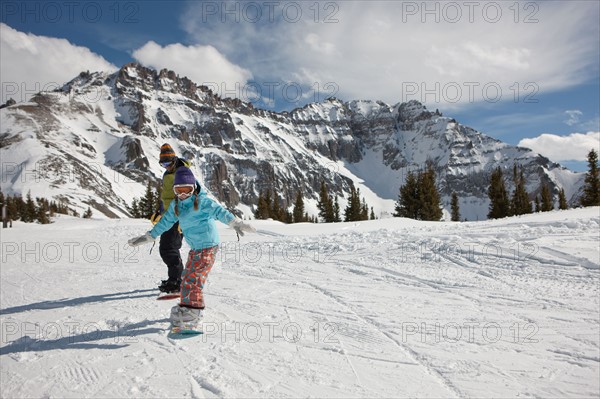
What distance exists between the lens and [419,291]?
548 centimetres

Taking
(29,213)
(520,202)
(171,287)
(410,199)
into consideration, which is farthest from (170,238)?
(29,213)

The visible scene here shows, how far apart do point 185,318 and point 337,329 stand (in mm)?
1727

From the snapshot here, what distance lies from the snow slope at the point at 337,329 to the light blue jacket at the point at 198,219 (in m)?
1.05

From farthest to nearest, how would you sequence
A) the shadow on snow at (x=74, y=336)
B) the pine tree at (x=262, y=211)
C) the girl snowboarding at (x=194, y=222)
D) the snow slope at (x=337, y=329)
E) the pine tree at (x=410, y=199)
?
the pine tree at (x=262, y=211), the pine tree at (x=410, y=199), the girl snowboarding at (x=194, y=222), the shadow on snow at (x=74, y=336), the snow slope at (x=337, y=329)

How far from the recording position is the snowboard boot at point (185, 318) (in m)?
3.93

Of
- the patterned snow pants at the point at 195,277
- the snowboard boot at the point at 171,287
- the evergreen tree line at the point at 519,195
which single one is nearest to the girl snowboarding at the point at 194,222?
the patterned snow pants at the point at 195,277

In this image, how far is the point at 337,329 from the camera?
4016 millimetres

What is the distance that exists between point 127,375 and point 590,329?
4.70 meters

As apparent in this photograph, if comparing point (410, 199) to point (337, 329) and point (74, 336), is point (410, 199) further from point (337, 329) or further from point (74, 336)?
point (74, 336)

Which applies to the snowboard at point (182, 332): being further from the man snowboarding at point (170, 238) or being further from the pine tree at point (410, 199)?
the pine tree at point (410, 199)

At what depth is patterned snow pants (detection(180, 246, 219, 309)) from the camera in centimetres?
407

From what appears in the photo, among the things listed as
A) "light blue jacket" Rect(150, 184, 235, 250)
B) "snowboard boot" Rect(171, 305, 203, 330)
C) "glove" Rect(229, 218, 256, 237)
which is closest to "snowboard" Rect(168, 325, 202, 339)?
"snowboard boot" Rect(171, 305, 203, 330)

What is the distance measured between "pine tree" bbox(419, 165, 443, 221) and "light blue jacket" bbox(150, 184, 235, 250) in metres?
43.9

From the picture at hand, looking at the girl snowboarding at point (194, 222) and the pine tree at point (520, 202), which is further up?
the pine tree at point (520, 202)
